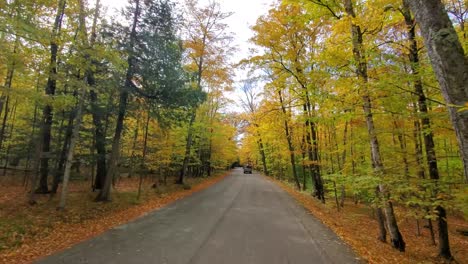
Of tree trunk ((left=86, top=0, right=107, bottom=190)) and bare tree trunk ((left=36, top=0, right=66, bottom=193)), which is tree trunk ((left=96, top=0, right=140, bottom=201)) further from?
bare tree trunk ((left=36, top=0, right=66, bottom=193))

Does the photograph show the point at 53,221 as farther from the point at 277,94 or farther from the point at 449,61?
the point at 277,94

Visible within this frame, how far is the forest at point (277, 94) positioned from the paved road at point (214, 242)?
1709 mm

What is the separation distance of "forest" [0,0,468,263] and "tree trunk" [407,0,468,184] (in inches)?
0.5

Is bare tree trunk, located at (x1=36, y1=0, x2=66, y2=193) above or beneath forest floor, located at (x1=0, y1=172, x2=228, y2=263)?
above

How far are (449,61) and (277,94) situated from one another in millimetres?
15475

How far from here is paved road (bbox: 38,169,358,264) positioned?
4.78m

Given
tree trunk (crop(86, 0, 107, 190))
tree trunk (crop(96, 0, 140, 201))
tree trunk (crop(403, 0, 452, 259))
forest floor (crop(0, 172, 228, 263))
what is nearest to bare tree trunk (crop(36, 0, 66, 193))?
forest floor (crop(0, 172, 228, 263))

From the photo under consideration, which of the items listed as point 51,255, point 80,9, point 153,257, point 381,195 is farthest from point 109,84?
point 381,195

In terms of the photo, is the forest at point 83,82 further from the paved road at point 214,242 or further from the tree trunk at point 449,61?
the tree trunk at point 449,61

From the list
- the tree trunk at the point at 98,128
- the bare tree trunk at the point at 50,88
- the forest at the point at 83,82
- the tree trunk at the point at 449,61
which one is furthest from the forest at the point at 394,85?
the bare tree trunk at the point at 50,88

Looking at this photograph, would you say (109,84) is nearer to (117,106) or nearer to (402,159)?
(117,106)

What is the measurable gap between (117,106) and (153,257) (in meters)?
7.98

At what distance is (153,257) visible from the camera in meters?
4.78

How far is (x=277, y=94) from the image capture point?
17781 mm
